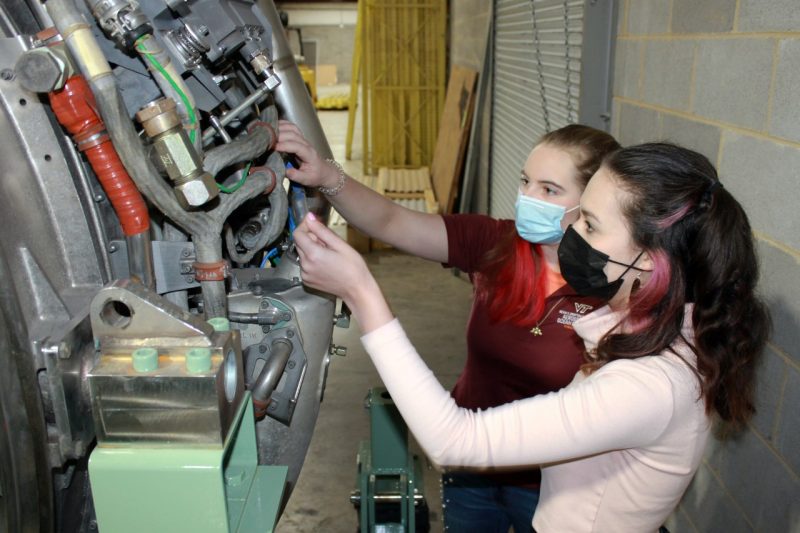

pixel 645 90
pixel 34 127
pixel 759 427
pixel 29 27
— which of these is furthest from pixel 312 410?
pixel 645 90

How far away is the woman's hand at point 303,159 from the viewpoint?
156 centimetres

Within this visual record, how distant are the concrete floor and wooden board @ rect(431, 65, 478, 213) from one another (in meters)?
0.92

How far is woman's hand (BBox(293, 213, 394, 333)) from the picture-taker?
1187mm

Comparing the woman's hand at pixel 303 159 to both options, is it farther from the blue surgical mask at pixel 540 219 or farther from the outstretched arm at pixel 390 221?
the blue surgical mask at pixel 540 219

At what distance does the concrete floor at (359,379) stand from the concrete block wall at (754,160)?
1.30 meters

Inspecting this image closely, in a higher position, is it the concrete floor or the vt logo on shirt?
the vt logo on shirt

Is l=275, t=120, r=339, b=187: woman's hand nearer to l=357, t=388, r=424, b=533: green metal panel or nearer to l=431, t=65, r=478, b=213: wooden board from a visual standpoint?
l=357, t=388, r=424, b=533: green metal panel

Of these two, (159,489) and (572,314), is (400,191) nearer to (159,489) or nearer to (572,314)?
(572,314)

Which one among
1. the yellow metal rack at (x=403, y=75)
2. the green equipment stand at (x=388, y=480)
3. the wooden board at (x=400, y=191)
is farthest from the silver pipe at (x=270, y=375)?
the yellow metal rack at (x=403, y=75)

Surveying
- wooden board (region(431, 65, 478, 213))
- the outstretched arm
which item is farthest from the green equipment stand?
wooden board (region(431, 65, 478, 213))

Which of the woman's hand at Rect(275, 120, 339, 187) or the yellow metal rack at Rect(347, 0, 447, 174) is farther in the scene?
the yellow metal rack at Rect(347, 0, 447, 174)

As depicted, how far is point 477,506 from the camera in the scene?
1.89 m

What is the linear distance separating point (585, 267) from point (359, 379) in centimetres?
291

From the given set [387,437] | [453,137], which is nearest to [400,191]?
[453,137]
